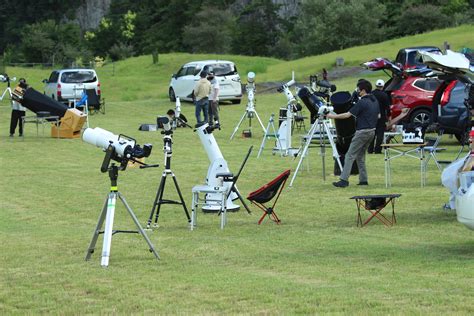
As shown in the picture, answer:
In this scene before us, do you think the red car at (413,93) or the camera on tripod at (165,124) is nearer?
the camera on tripod at (165,124)

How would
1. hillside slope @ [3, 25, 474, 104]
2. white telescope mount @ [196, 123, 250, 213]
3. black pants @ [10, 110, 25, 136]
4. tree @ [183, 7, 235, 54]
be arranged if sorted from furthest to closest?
1. tree @ [183, 7, 235, 54]
2. hillside slope @ [3, 25, 474, 104]
3. black pants @ [10, 110, 25, 136]
4. white telescope mount @ [196, 123, 250, 213]

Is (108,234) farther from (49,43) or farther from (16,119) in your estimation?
(49,43)

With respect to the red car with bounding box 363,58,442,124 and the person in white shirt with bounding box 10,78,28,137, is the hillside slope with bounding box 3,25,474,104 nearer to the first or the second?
the person in white shirt with bounding box 10,78,28,137

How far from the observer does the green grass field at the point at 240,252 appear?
10242 mm

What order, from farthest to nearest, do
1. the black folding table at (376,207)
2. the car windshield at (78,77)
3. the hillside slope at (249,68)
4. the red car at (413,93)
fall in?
the hillside slope at (249,68) → the car windshield at (78,77) → the red car at (413,93) → the black folding table at (376,207)

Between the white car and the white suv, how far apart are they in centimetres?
359

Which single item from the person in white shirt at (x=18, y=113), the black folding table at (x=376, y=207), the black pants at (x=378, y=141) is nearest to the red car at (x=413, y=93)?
the black pants at (x=378, y=141)

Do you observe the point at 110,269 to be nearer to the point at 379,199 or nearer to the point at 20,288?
the point at 20,288

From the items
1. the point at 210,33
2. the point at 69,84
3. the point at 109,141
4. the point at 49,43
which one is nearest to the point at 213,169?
the point at 109,141

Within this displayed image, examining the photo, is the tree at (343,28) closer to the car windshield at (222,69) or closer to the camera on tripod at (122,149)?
the car windshield at (222,69)

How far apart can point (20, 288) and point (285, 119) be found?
15.4m

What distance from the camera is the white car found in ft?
144

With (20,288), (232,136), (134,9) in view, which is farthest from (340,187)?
(134,9)

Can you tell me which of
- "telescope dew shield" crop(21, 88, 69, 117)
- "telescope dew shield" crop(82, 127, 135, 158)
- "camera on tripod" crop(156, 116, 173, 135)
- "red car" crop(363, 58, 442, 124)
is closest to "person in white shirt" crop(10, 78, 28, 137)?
"telescope dew shield" crop(21, 88, 69, 117)
